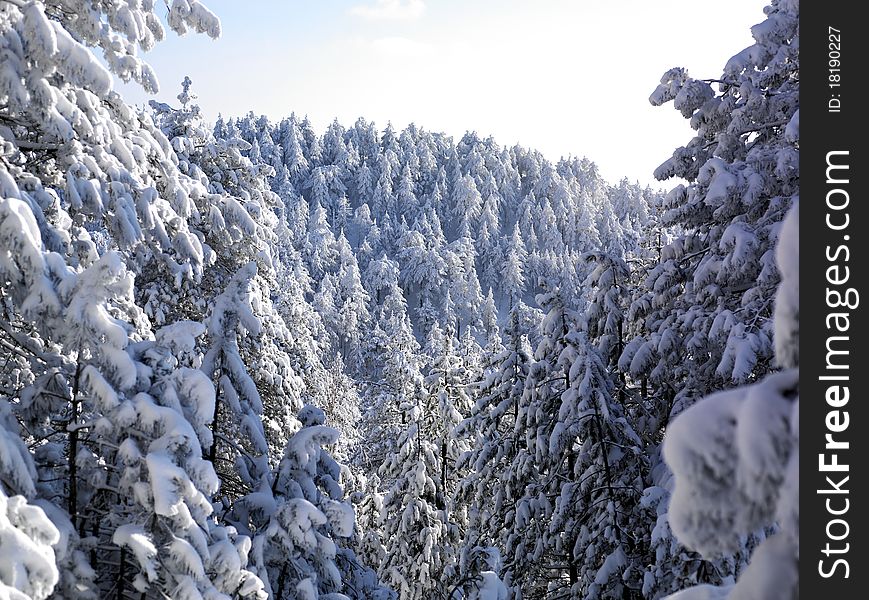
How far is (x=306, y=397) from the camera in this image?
67.7 ft

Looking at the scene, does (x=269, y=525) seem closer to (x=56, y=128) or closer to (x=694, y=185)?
(x=56, y=128)

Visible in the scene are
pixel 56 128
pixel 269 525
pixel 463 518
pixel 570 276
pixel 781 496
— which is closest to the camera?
pixel 781 496

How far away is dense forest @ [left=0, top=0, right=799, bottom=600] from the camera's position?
486 cm

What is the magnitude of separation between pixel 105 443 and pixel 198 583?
5.13 ft

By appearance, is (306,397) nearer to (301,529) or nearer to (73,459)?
(301,529)

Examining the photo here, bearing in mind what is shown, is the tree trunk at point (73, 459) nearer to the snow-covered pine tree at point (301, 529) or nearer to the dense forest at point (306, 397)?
the dense forest at point (306, 397)

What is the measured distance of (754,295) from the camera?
10375 millimetres
